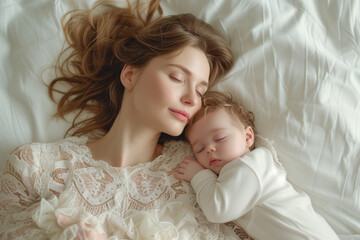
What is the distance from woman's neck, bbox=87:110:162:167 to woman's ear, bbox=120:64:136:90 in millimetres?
183

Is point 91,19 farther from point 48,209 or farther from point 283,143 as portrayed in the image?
point 283,143

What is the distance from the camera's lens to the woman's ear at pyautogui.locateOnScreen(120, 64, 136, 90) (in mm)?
1809

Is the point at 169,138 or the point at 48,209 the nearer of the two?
the point at 48,209

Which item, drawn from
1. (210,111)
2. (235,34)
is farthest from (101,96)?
(235,34)

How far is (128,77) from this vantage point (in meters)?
1.83

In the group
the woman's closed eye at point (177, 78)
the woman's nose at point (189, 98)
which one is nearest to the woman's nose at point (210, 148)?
the woman's nose at point (189, 98)

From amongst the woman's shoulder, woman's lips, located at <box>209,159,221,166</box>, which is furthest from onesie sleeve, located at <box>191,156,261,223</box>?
the woman's shoulder

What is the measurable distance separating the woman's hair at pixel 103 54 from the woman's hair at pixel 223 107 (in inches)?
4.5

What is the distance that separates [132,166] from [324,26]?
1.26 meters

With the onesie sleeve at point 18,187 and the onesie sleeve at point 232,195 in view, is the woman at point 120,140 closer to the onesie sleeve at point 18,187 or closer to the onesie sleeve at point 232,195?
the onesie sleeve at point 18,187

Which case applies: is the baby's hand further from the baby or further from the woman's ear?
the woman's ear

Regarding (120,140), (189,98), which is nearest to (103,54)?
(120,140)

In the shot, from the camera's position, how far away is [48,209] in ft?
4.93

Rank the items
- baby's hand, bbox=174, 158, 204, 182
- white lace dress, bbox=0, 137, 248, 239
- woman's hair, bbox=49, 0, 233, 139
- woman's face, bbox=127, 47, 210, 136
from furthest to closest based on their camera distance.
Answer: woman's hair, bbox=49, 0, 233, 139 → baby's hand, bbox=174, 158, 204, 182 → woman's face, bbox=127, 47, 210, 136 → white lace dress, bbox=0, 137, 248, 239
